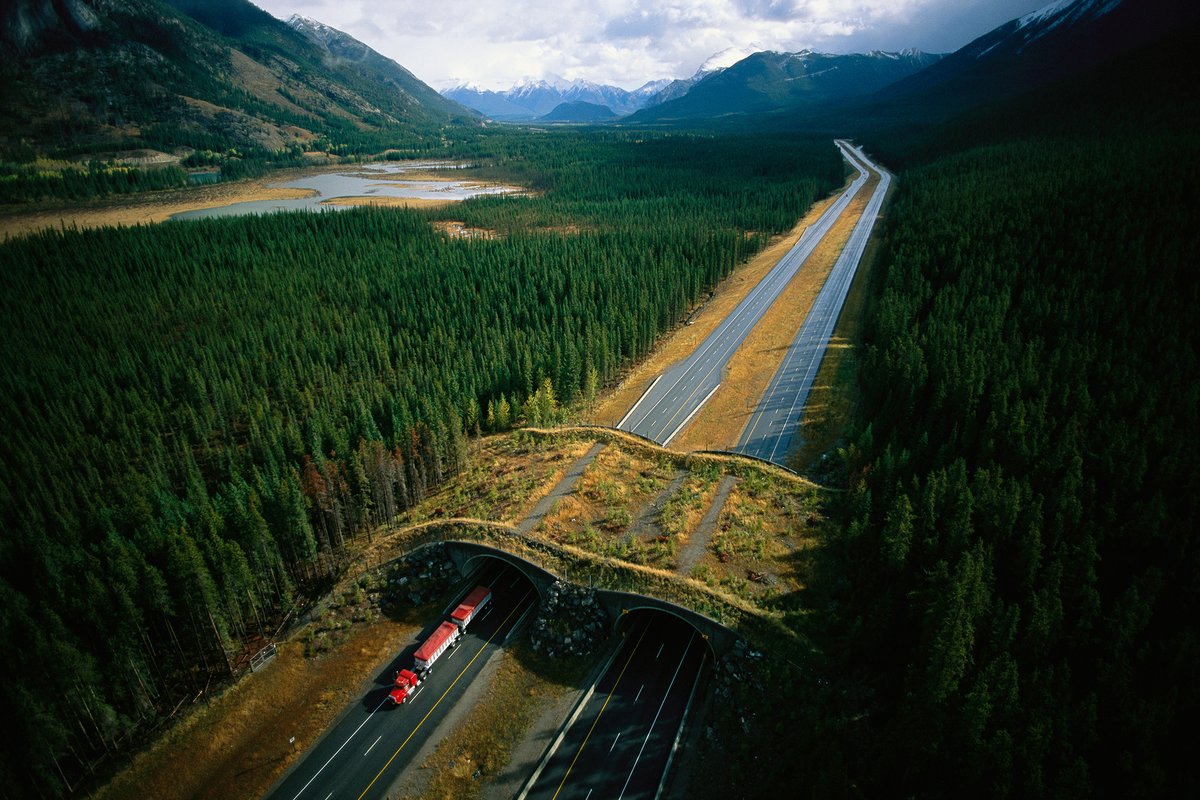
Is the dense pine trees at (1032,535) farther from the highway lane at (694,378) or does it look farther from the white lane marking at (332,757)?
the white lane marking at (332,757)

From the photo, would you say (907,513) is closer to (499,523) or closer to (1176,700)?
(1176,700)

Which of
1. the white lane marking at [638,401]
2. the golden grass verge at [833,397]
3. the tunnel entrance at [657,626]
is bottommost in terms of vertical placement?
the tunnel entrance at [657,626]

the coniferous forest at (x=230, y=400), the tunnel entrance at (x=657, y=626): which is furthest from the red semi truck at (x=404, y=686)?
the tunnel entrance at (x=657, y=626)

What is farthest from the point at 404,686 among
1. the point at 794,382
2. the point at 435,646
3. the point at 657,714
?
the point at 794,382

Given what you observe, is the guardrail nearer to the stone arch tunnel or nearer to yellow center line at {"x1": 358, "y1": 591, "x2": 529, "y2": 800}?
yellow center line at {"x1": 358, "y1": 591, "x2": 529, "y2": 800}

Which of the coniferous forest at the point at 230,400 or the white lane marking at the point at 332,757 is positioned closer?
the white lane marking at the point at 332,757

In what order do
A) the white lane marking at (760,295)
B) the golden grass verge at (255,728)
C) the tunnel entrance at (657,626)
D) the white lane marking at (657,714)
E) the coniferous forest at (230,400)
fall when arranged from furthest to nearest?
the white lane marking at (760,295)
the tunnel entrance at (657,626)
the coniferous forest at (230,400)
the golden grass verge at (255,728)
the white lane marking at (657,714)
